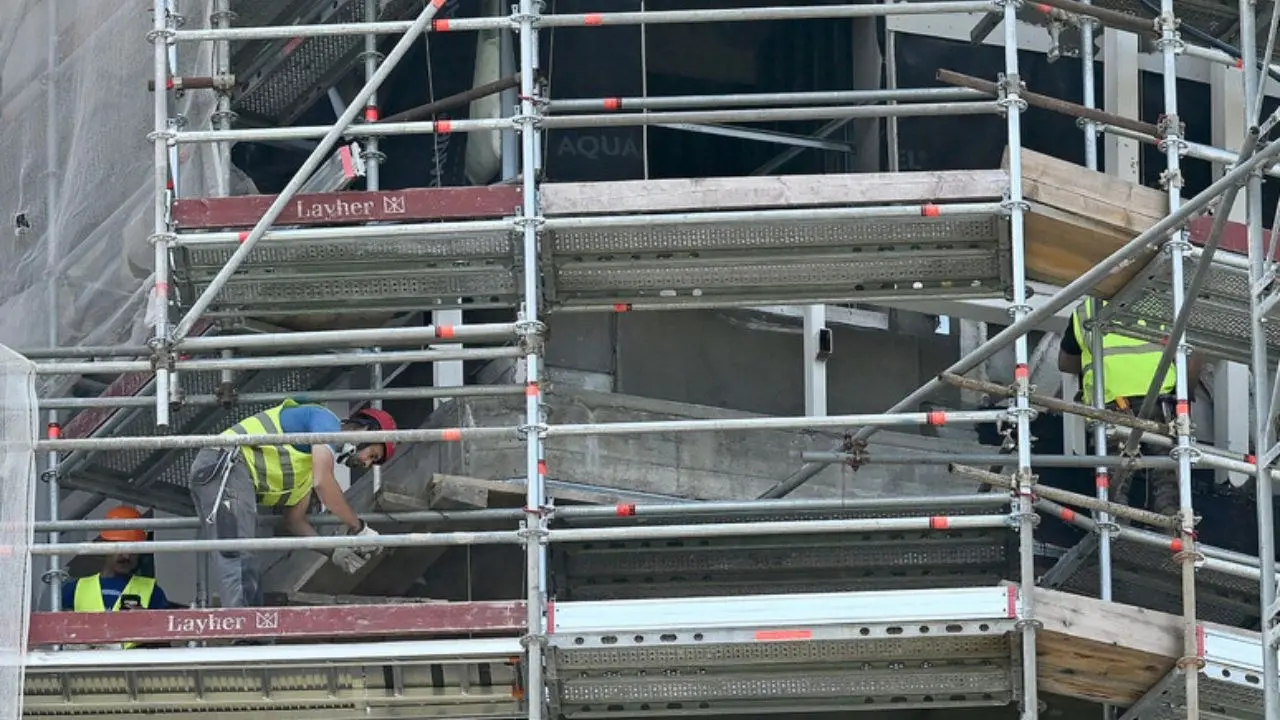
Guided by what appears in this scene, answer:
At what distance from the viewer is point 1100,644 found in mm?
15852

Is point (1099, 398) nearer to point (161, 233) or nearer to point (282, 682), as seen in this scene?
point (282, 682)

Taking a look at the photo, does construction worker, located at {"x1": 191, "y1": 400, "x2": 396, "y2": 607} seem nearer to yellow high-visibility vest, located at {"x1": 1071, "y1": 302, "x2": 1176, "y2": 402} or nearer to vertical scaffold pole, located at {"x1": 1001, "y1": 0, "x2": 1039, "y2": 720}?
vertical scaffold pole, located at {"x1": 1001, "y1": 0, "x2": 1039, "y2": 720}

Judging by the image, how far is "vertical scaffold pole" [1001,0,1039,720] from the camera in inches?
615

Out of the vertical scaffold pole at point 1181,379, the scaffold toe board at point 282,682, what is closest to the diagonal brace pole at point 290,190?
the scaffold toe board at point 282,682

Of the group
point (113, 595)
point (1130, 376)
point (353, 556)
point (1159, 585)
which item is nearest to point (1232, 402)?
point (1130, 376)

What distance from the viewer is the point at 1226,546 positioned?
63.0ft

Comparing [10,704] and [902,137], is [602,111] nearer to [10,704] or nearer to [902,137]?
[902,137]

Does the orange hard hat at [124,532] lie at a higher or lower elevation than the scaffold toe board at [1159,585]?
higher

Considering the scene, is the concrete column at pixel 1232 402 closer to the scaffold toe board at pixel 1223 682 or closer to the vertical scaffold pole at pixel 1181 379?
the vertical scaffold pole at pixel 1181 379

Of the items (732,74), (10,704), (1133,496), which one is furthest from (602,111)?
(10,704)

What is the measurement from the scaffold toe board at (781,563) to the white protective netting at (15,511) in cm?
272

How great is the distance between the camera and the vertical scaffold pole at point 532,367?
15703 millimetres

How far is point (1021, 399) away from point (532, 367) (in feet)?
7.83

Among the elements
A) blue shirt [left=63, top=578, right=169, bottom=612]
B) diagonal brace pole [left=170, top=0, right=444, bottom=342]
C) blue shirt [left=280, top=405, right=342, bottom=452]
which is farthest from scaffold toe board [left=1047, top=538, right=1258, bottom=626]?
blue shirt [left=63, top=578, right=169, bottom=612]
